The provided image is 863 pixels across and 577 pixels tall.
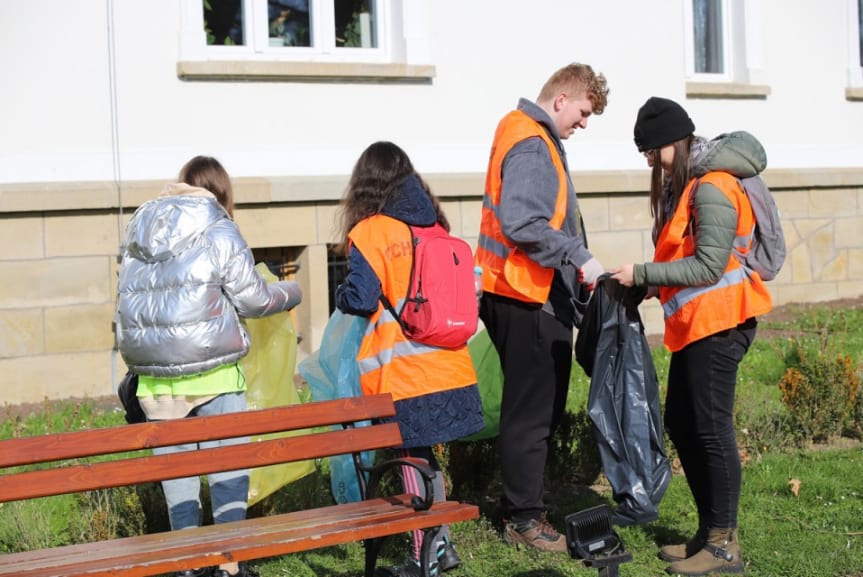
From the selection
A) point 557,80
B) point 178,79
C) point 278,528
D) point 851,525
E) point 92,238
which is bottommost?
point 851,525

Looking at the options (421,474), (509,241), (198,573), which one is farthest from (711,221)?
(198,573)

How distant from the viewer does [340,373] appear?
17.0ft

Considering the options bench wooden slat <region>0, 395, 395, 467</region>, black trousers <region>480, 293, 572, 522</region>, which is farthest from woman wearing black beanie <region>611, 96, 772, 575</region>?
bench wooden slat <region>0, 395, 395, 467</region>

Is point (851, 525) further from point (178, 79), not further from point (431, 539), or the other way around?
point (178, 79)

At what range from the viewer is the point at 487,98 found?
992 centimetres

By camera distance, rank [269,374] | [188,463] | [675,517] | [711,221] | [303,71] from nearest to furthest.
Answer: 1. [188,463]
2. [711,221]
3. [269,374]
4. [675,517]
5. [303,71]

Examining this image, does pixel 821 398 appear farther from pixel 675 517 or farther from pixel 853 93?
pixel 853 93

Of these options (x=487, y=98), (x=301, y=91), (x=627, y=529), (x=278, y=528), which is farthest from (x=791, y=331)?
(x=278, y=528)

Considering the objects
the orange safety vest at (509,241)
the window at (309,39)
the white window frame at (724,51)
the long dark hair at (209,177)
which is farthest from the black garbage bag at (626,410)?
the white window frame at (724,51)

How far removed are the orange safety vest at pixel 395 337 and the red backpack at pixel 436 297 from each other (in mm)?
28

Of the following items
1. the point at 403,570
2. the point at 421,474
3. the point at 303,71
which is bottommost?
the point at 403,570

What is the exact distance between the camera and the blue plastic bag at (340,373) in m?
5.15

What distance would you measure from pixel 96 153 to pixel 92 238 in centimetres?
60

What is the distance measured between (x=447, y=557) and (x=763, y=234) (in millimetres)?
1789
